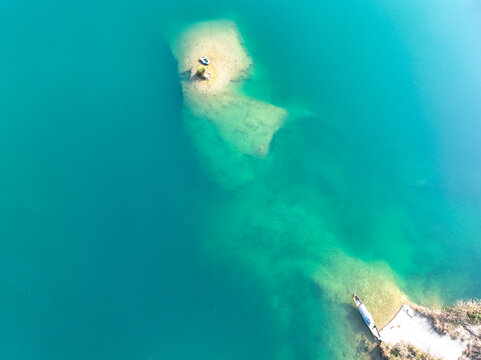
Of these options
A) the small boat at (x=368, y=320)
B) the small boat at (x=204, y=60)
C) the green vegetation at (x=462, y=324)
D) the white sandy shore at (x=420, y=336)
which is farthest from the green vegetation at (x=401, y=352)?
the small boat at (x=204, y=60)

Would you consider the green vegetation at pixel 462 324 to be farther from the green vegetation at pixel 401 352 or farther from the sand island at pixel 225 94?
the sand island at pixel 225 94

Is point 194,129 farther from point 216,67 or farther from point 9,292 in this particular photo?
point 9,292

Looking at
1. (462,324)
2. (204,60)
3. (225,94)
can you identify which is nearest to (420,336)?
(462,324)

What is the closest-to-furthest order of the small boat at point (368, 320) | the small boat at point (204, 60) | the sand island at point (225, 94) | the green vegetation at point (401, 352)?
the green vegetation at point (401, 352) < the small boat at point (368, 320) < the sand island at point (225, 94) < the small boat at point (204, 60)

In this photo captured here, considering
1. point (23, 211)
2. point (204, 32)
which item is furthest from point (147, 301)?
point (204, 32)

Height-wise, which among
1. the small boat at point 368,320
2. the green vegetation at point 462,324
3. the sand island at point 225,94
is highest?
the sand island at point 225,94

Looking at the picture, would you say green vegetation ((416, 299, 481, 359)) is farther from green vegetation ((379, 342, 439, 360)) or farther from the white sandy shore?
green vegetation ((379, 342, 439, 360))
